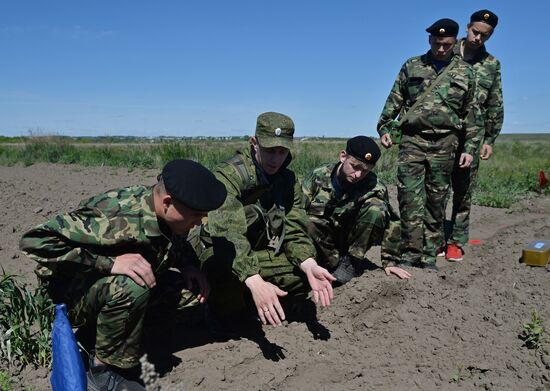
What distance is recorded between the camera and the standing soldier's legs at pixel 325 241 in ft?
12.9

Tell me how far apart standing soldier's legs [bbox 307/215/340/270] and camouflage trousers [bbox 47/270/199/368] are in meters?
1.63

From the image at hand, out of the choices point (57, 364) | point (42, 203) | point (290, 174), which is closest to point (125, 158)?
point (42, 203)

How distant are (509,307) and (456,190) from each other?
1942mm

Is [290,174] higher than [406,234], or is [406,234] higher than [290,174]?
[290,174]

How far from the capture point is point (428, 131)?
456 centimetres

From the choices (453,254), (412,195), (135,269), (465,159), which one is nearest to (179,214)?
(135,269)

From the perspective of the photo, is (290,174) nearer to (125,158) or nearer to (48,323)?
(48,323)

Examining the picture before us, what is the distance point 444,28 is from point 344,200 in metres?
1.62

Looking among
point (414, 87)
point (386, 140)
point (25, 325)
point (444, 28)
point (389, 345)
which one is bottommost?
point (389, 345)

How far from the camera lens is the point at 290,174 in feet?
11.3

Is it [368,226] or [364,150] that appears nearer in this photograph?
[364,150]

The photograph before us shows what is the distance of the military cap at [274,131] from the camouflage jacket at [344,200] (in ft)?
2.80

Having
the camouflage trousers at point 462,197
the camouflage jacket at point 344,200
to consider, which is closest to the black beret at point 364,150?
the camouflage jacket at point 344,200

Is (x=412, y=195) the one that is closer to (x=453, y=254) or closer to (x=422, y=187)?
(x=422, y=187)
